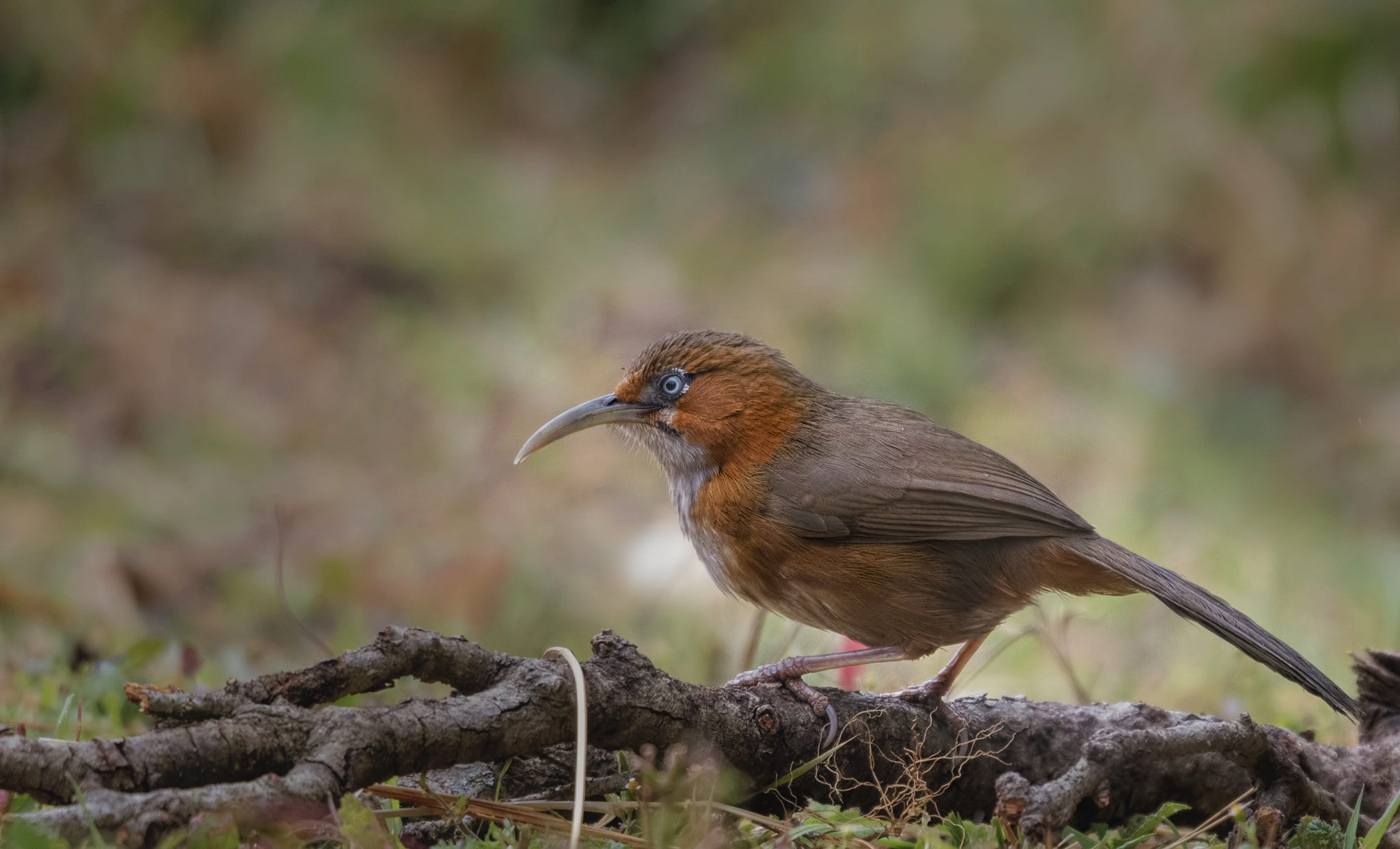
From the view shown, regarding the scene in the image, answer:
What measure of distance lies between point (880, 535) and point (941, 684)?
428mm

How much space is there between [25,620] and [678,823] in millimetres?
3493

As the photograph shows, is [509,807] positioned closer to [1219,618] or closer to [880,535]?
[880,535]

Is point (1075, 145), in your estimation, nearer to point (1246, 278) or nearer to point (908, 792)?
point (1246, 278)

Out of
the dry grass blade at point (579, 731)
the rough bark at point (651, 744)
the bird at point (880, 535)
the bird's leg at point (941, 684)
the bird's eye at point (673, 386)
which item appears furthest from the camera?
the bird's eye at point (673, 386)

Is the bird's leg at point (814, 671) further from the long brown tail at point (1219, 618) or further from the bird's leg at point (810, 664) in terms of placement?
the long brown tail at point (1219, 618)

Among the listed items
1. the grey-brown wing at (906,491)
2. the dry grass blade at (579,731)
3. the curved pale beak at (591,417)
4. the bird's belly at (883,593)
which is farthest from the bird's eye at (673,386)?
the dry grass blade at (579,731)

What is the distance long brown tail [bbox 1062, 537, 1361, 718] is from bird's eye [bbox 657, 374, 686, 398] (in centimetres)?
126

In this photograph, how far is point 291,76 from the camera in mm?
9867

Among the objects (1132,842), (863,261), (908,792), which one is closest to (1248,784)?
(1132,842)

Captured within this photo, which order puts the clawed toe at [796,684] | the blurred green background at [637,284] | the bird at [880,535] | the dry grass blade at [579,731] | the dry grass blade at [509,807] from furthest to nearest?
the blurred green background at [637,284], the bird at [880,535], the clawed toe at [796,684], the dry grass blade at [509,807], the dry grass blade at [579,731]

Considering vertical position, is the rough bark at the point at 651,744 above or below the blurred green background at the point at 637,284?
below

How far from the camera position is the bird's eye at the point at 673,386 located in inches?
156

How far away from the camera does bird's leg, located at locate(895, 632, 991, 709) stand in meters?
3.11

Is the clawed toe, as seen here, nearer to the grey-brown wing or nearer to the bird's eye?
the grey-brown wing
